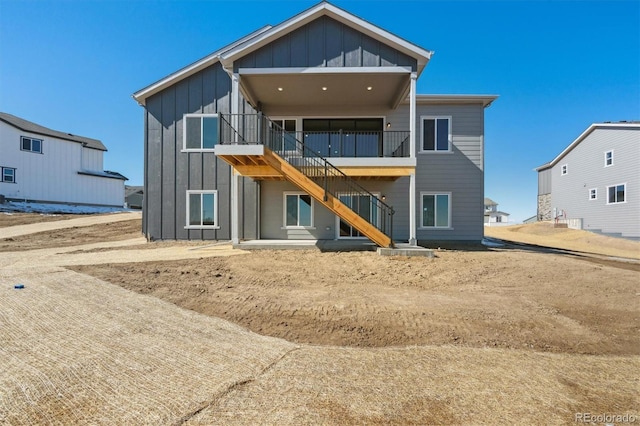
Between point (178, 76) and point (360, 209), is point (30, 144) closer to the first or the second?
point (178, 76)

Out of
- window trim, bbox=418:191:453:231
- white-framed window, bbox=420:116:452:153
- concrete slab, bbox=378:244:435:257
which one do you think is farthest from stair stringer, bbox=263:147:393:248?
white-framed window, bbox=420:116:452:153

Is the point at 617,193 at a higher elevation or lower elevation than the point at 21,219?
higher

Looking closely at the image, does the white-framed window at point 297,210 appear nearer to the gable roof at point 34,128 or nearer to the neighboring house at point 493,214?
the gable roof at point 34,128

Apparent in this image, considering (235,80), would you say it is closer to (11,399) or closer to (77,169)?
(11,399)

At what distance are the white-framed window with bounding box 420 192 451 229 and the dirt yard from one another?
16.7 ft

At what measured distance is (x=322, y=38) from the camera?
10.8 meters

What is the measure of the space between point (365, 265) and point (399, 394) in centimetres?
582

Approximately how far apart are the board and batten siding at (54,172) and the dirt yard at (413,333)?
2438 centimetres

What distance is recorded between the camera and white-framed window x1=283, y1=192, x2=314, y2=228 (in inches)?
531

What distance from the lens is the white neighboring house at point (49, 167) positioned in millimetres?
23234

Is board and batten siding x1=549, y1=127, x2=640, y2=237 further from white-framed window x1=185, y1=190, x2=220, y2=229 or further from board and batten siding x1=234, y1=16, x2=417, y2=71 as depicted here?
white-framed window x1=185, y1=190, x2=220, y2=229

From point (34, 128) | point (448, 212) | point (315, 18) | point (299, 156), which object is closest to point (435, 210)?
point (448, 212)

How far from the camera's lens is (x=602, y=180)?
21.5 meters

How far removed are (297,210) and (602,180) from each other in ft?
76.9
